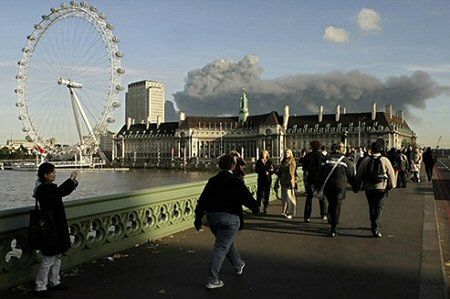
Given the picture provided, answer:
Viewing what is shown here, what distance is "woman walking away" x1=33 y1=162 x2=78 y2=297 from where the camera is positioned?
6.34 meters

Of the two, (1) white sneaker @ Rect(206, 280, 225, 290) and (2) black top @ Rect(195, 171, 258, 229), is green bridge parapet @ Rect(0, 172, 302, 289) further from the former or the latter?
(1) white sneaker @ Rect(206, 280, 225, 290)

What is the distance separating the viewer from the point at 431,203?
1608cm

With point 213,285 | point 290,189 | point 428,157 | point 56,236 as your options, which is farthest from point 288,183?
point 428,157

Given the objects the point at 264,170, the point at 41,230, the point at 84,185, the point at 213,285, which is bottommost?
the point at 84,185

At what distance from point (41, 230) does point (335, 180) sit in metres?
6.41

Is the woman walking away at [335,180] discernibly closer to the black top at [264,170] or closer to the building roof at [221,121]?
the black top at [264,170]

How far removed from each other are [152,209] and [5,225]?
3812mm

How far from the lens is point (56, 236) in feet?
20.8

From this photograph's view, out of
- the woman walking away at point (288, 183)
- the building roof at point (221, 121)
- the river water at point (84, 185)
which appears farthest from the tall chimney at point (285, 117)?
the woman walking away at point (288, 183)

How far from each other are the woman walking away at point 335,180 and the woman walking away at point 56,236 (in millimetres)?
5876

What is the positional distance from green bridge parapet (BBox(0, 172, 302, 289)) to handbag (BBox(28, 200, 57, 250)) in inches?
15.5

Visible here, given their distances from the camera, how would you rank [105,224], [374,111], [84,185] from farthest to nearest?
1. [374,111]
2. [84,185]
3. [105,224]

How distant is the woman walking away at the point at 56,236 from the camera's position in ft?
20.8

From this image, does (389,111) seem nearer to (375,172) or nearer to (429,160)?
(429,160)
